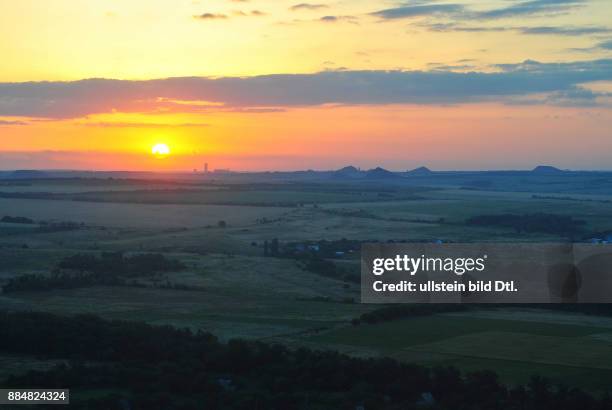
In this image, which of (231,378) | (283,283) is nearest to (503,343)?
(231,378)

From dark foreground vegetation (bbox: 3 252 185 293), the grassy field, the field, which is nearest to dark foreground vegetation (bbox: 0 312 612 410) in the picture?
the field

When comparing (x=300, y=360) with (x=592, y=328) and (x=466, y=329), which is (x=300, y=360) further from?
(x=592, y=328)

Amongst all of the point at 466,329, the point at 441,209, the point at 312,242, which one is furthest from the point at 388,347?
the point at 441,209

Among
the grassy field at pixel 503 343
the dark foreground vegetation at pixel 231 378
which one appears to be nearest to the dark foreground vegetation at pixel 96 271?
the dark foreground vegetation at pixel 231 378

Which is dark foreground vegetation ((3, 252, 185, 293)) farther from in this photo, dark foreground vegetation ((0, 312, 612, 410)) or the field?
dark foreground vegetation ((0, 312, 612, 410))

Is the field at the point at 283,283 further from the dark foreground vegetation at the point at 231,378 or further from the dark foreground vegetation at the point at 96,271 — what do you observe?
the dark foreground vegetation at the point at 231,378

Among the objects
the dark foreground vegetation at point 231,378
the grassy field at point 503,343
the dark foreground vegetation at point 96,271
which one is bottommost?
the grassy field at point 503,343
